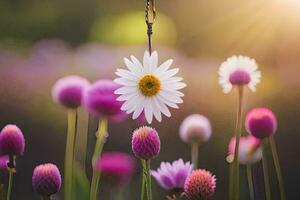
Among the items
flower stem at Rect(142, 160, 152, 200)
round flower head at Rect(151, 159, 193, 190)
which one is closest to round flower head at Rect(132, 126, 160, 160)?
flower stem at Rect(142, 160, 152, 200)

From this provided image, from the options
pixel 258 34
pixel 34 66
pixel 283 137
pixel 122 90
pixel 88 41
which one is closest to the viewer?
pixel 122 90

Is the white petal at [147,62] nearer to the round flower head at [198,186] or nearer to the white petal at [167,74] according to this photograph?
the white petal at [167,74]

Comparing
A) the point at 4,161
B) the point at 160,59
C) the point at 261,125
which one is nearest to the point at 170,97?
the point at 261,125

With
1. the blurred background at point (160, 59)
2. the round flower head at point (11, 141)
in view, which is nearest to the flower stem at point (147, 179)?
the round flower head at point (11, 141)

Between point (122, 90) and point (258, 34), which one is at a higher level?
point (258, 34)

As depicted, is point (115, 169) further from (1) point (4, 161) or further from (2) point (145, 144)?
(1) point (4, 161)

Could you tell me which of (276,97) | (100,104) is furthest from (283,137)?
(100,104)

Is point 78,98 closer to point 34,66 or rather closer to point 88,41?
point 34,66
